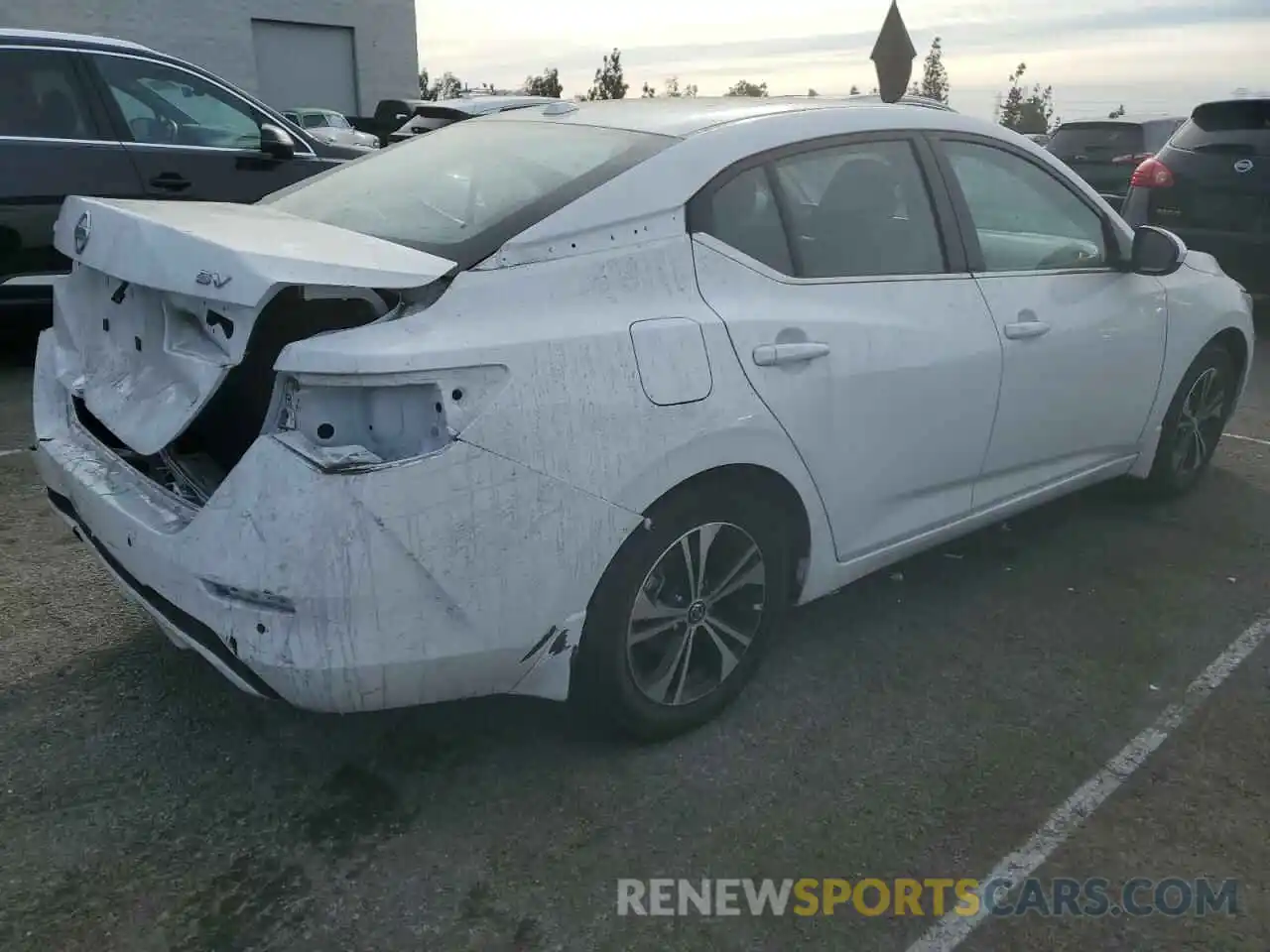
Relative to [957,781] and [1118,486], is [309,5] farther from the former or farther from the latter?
[957,781]

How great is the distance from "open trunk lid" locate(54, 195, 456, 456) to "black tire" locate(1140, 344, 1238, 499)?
3399mm

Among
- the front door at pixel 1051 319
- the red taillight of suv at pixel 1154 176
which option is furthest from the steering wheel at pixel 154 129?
the red taillight of suv at pixel 1154 176

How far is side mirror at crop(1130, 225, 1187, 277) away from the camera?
4.00m

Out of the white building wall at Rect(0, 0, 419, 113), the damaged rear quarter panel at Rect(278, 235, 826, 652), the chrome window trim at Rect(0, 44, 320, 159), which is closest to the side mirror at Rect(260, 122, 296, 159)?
the chrome window trim at Rect(0, 44, 320, 159)

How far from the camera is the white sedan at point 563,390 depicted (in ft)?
7.30

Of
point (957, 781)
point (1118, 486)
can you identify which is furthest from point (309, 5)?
point (957, 781)

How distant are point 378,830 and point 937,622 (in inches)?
78.9

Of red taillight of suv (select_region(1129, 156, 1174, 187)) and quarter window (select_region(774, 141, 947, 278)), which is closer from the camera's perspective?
quarter window (select_region(774, 141, 947, 278))

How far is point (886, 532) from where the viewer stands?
3.32 metres

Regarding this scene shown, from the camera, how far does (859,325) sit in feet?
9.95

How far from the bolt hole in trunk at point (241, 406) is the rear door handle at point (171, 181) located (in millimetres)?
3919

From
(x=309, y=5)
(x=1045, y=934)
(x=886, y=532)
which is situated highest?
(x=309, y=5)

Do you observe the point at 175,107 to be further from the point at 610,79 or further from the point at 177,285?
the point at 610,79

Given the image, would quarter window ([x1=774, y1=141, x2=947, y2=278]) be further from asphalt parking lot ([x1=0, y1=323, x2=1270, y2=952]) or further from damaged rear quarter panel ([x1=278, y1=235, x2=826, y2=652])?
asphalt parking lot ([x1=0, y1=323, x2=1270, y2=952])
